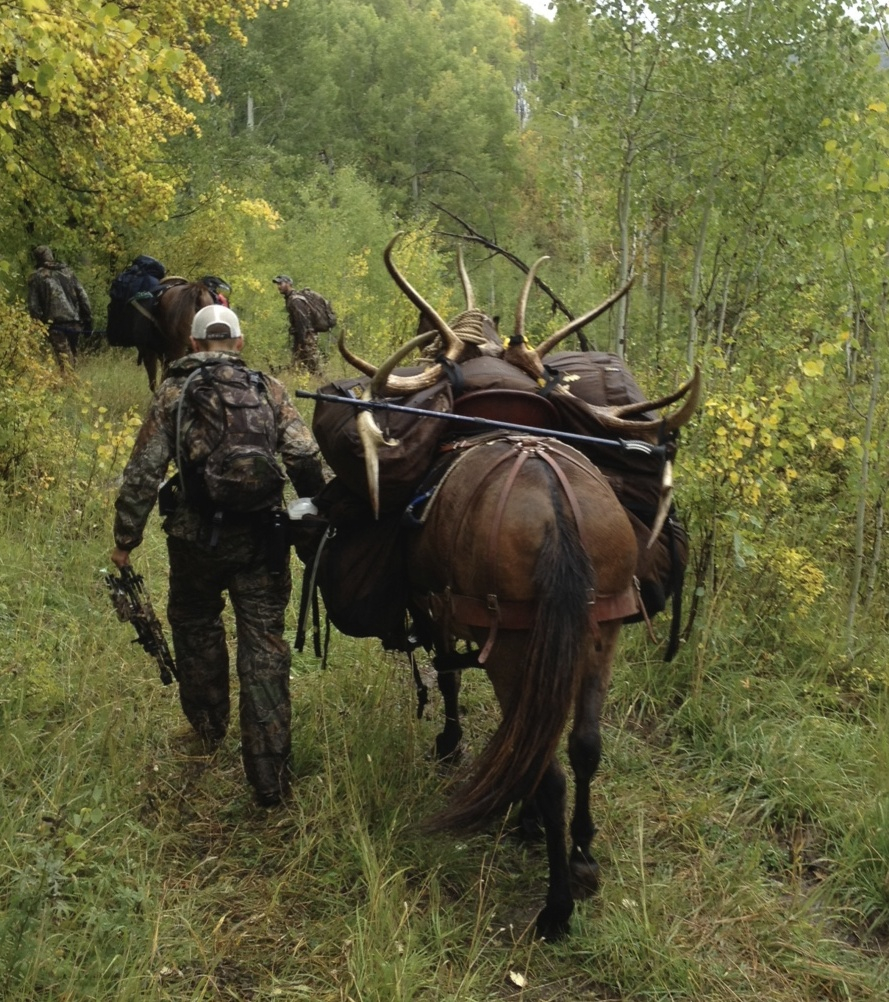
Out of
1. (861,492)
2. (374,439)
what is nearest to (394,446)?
(374,439)

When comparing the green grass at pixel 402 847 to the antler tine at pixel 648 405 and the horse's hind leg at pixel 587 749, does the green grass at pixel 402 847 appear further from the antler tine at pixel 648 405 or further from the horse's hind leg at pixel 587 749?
the antler tine at pixel 648 405

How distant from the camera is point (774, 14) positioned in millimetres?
8492

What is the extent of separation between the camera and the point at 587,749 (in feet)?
11.1

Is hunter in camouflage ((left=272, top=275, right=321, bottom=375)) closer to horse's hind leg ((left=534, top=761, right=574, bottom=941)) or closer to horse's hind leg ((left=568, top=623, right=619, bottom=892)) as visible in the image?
horse's hind leg ((left=568, top=623, right=619, bottom=892))

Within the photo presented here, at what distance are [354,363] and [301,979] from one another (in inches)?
91.3

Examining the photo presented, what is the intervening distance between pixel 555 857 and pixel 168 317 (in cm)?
706

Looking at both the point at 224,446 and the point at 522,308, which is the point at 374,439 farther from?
the point at 522,308

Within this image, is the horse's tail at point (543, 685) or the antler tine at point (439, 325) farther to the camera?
the antler tine at point (439, 325)

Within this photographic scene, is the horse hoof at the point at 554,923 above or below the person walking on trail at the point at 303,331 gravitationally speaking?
below

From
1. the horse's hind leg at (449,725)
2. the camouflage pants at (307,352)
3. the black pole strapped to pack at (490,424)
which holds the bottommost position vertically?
the horse's hind leg at (449,725)

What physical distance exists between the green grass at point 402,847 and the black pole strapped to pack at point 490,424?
5.03 feet

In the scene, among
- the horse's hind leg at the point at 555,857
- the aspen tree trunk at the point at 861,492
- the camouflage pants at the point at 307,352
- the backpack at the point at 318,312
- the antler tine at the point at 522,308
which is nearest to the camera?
the horse's hind leg at the point at 555,857

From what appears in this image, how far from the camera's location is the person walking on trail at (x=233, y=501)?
4.09m

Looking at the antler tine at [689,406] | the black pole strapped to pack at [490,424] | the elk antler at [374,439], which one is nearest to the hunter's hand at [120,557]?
the black pole strapped to pack at [490,424]
